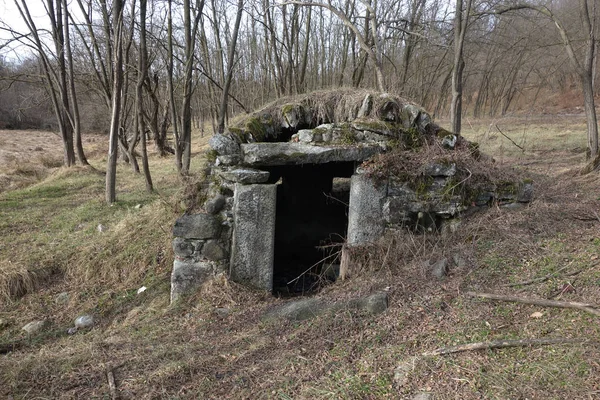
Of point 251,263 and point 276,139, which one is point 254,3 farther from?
point 251,263

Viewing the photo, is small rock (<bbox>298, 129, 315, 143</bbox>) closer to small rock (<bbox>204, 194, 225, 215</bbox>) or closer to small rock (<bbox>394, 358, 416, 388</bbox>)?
small rock (<bbox>204, 194, 225, 215</bbox>)

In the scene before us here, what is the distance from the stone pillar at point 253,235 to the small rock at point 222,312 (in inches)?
16.5

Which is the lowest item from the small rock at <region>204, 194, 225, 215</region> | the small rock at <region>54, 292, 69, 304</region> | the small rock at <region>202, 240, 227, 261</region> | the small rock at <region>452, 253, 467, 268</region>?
the small rock at <region>54, 292, 69, 304</region>

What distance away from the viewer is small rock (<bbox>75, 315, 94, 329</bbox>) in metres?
4.52

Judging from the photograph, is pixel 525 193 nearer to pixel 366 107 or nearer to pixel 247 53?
pixel 366 107

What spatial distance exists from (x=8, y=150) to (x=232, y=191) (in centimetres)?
1938

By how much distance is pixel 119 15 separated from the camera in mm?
7191

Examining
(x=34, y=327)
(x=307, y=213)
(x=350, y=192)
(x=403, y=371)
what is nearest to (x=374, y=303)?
(x=403, y=371)

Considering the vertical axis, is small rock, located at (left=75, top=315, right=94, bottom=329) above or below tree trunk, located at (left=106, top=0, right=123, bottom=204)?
below

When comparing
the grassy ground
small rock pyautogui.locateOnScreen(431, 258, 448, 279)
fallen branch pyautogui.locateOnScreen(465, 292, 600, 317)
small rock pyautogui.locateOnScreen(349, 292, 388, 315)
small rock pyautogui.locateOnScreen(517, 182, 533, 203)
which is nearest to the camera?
the grassy ground

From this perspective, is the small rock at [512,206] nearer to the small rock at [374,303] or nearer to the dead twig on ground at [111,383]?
the small rock at [374,303]

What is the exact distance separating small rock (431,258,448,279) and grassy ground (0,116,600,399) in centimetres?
10

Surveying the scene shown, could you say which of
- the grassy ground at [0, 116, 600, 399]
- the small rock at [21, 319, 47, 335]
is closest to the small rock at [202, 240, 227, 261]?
the grassy ground at [0, 116, 600, 399]

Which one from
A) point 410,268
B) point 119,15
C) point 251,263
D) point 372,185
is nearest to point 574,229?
point 410,268
